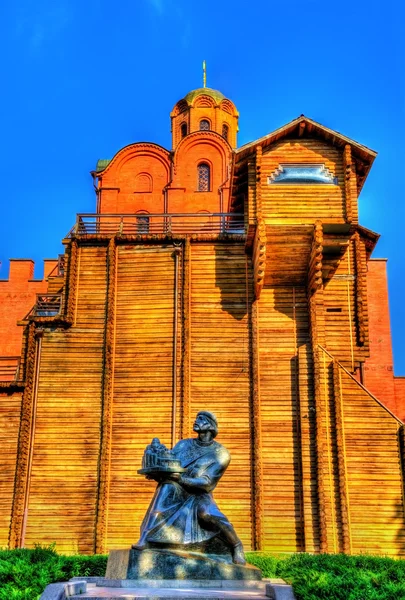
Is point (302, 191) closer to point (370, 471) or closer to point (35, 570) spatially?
point (370, 471)

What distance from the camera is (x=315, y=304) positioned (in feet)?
68.6

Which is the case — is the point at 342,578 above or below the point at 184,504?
below

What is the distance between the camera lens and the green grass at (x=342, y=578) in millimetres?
9219

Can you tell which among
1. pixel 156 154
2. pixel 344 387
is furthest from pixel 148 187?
pixel 344 387

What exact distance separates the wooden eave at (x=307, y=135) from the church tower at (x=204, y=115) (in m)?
14.4

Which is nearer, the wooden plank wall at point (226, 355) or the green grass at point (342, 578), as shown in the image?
the green grass at point (342, 578)

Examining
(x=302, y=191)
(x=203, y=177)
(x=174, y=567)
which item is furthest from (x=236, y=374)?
(x=203, y=177)

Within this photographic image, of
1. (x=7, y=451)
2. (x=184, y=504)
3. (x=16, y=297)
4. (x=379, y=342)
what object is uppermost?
(x=16, y=297)

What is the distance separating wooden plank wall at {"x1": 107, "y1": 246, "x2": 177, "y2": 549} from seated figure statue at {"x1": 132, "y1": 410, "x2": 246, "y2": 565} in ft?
35.3

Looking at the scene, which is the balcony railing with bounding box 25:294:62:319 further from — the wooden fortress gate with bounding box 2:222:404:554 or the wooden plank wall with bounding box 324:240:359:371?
the wooden plank wall with bounding box 324:240:359:371

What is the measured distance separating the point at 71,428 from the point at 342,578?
11814 millimetres

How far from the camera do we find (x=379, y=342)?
2791 cm

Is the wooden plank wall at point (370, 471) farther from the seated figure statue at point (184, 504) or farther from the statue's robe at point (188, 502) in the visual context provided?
the seated figure statue at point (184, 504)

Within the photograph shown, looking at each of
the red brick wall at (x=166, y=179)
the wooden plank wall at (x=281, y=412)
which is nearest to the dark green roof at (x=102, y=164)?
the red brick wall at (x=166, y=179)
